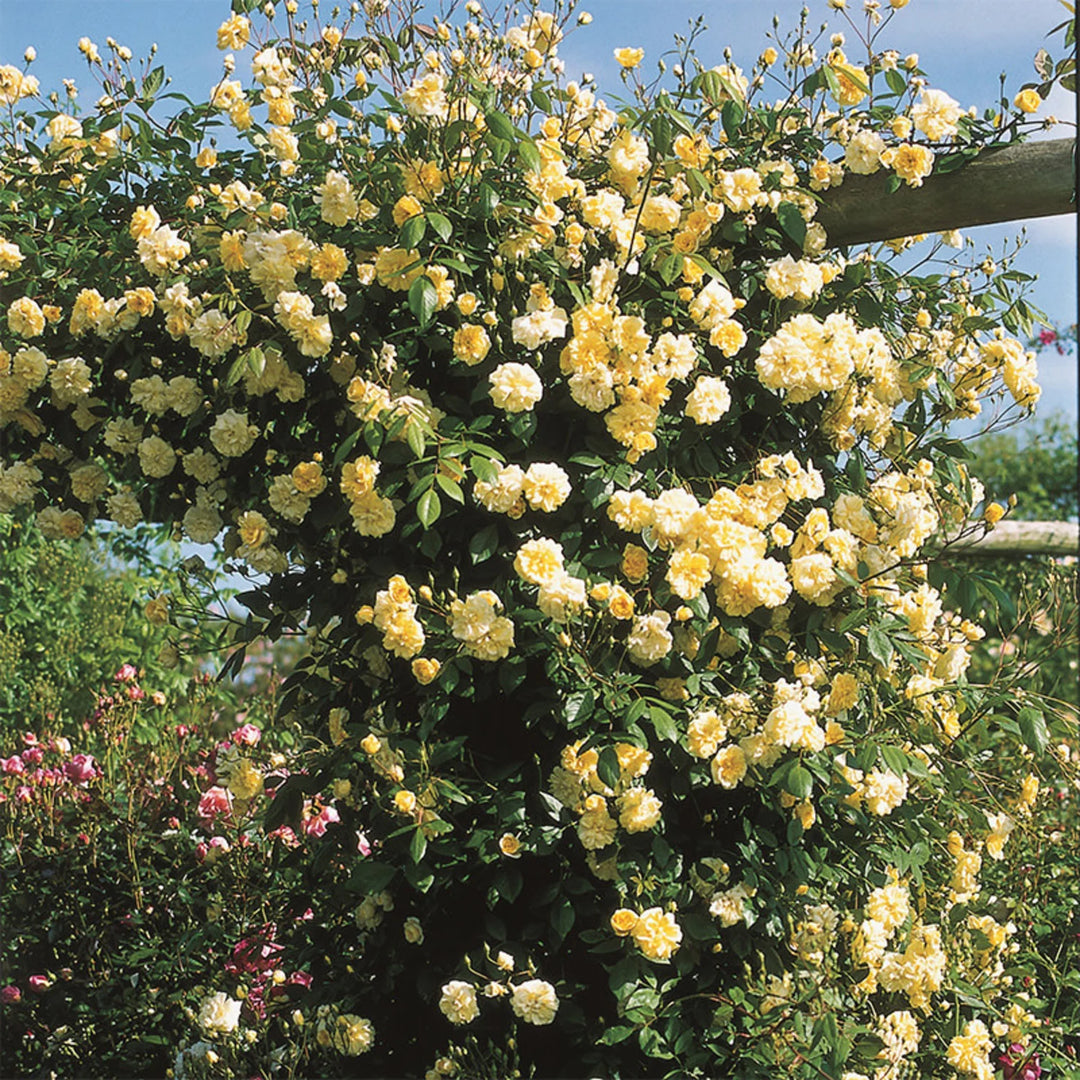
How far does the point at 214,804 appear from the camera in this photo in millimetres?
2857

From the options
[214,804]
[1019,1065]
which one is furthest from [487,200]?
[1019,1065]

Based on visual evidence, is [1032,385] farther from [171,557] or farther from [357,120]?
[171,557]

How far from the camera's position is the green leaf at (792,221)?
2273 mm

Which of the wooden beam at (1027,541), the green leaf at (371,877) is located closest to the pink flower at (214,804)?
the green leaf at (371,877)

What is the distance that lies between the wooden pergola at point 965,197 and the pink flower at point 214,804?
1.65 meters

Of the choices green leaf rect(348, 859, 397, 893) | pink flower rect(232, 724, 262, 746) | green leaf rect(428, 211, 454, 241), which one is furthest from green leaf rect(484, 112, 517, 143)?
pink flower rect(232, 724, 262, 746)

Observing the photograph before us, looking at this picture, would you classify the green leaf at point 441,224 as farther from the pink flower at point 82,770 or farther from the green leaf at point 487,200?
the pink flower at point 82,770

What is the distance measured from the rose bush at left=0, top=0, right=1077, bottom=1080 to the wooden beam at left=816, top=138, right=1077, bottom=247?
0.15ft

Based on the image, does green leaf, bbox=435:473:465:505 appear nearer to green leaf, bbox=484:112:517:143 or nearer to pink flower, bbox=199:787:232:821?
green leaf, bbox=484:112:517:143

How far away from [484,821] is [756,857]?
1.52 ft

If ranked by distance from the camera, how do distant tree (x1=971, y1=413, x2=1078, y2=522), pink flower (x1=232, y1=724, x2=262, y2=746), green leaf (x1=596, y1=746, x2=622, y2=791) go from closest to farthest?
green leaf (x1=596, y1=746, x2=622, y2=791), pink flower (x1=232, y1=724, x2=262, y2=746), distant tree (x1=971, y1=413, x2=1078, y2=522)

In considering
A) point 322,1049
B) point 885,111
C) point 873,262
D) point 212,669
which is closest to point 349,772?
point 322,1049

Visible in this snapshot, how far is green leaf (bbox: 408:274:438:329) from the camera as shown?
2025 mm

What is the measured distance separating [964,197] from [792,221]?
0.33 m
